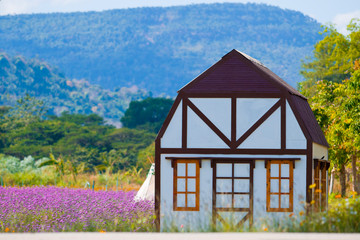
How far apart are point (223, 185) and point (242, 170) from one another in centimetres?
69

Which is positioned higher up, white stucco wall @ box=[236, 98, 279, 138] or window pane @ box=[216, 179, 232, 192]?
white stucco wall @ box=[236, 98, 279, 138]

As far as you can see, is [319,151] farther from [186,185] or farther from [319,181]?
[186,185]

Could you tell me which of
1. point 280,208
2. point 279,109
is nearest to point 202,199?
point 280,208

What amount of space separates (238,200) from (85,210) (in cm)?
434

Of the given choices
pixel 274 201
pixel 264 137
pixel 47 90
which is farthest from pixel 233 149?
pixel 47 90

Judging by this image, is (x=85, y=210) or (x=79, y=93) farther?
(x=79, y=93)

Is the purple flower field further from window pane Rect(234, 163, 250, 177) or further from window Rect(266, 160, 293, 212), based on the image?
window Rect(266, 160, 293, 212)

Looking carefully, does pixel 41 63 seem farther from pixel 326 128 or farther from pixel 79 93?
pixel 326 128

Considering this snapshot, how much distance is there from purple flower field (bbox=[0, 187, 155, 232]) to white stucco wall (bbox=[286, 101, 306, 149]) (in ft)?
15.0

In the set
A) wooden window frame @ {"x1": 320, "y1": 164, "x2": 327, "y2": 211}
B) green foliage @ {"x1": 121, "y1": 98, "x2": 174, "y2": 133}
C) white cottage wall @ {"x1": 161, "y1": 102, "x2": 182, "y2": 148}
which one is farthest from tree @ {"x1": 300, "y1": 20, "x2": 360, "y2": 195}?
green foliage @ {"x1": 121, "y1": 98, "x2": 174, "y2": 133}

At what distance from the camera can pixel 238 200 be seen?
19.1m

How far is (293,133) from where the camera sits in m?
19.5

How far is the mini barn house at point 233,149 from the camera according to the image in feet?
62.9

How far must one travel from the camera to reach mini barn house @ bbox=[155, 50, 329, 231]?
1917cm
